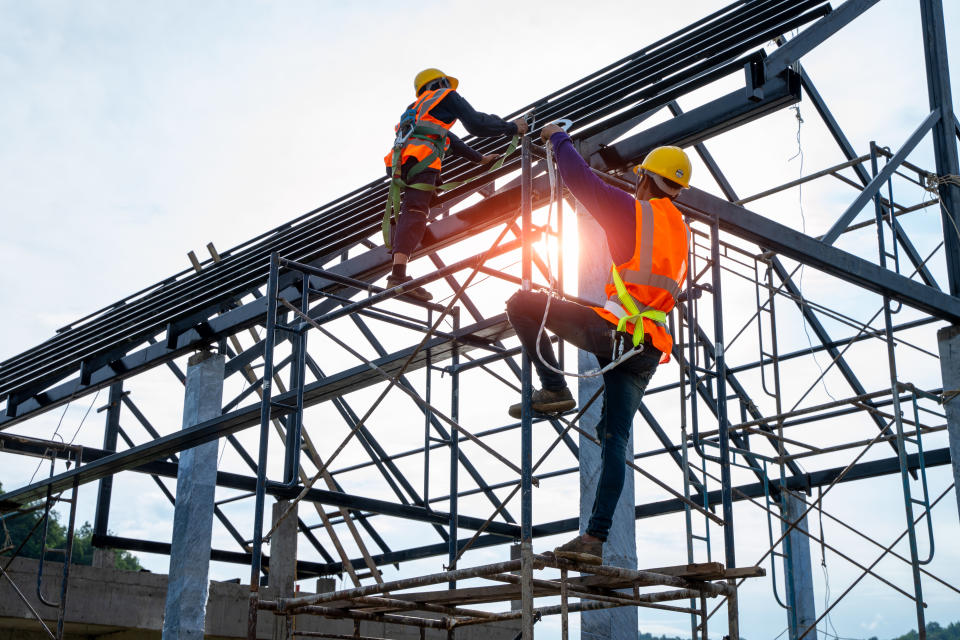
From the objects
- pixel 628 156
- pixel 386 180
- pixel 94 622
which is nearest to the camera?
pixel 628 156

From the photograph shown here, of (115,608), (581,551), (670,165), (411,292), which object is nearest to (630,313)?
(670,165)

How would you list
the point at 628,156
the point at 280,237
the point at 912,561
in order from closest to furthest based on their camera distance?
the point at 628,156 < the point at 912,561 < the point at 280,237

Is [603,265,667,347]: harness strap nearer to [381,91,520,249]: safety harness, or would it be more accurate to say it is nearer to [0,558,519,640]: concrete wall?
[381,91,520,249]: safety harness

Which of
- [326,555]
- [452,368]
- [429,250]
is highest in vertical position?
[429,250]

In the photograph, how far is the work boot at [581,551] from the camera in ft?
16.7

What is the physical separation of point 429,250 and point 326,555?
370 inches

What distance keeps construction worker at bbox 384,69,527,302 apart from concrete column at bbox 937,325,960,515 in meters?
5.11

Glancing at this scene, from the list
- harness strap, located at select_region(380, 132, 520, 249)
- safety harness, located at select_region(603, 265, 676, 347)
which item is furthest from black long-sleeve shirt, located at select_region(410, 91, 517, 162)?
safety harness, located at select_region(603, 265, 676, 347)

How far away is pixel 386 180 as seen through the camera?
11.6 meters

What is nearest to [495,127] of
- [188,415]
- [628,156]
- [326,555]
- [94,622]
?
[628,156]

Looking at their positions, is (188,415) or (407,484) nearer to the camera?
(188,415)

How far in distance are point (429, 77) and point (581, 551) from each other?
500 cm

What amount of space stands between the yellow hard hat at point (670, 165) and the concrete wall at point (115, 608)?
9.69 m

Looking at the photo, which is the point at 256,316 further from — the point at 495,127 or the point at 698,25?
the point at 698,25
